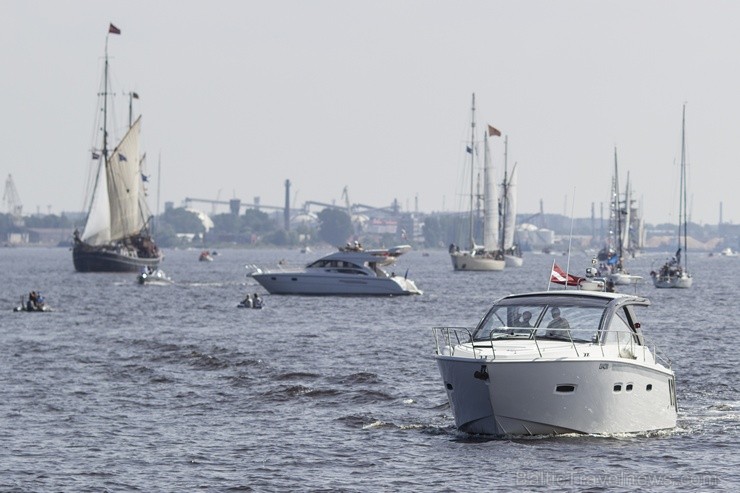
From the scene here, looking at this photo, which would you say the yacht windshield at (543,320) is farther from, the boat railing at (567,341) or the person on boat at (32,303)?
the person on boat at (32,303)

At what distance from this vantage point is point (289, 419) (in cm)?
4275

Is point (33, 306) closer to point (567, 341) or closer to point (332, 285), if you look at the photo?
point (332, 285)

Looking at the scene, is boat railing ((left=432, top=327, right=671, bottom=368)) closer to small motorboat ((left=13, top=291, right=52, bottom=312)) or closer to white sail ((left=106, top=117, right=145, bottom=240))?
small motorboat ((left=13, top=291, right=52, bottom=312))

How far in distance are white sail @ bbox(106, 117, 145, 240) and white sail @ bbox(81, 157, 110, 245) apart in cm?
65

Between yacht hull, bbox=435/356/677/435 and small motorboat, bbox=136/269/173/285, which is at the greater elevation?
yacht hull, bbox=435/356/677/435

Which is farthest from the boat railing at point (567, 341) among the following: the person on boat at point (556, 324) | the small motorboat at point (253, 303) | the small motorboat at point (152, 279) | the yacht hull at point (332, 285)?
the small motorboat at point (152, 279)

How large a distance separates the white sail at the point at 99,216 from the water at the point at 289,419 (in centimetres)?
9969

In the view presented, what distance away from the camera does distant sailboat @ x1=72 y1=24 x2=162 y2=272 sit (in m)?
185

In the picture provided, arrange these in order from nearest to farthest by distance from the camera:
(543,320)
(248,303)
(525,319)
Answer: (543,320) → (525,319) → (248,303)

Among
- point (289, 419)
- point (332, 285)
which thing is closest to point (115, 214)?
point (332, 285)

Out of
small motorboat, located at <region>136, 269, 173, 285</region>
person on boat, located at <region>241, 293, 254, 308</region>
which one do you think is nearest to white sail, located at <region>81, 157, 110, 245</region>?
small motorboat, located at <region>136, 269, 173, 285</region>

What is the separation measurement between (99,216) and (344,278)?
7514 cm

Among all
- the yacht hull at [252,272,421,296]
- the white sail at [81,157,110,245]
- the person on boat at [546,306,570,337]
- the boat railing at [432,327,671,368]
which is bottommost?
the yacht hull at [252,272,421,296]

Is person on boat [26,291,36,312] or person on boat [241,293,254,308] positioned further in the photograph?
person on boat [241,293,254,308]
